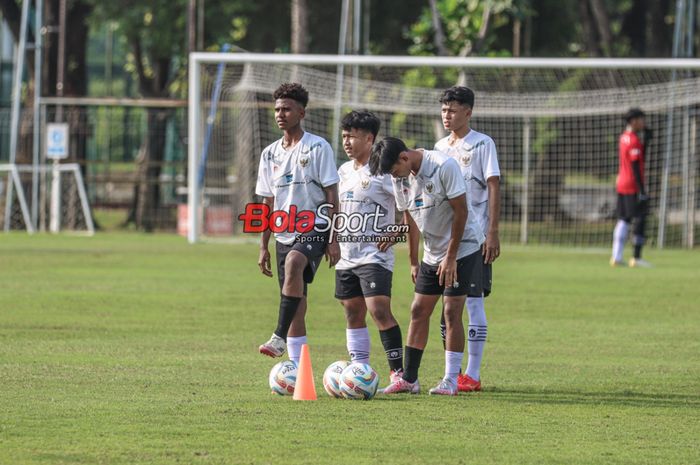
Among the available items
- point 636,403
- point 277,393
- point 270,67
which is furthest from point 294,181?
point 270,67

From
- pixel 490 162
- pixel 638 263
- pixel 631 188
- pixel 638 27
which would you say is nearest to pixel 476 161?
pixel 490 162

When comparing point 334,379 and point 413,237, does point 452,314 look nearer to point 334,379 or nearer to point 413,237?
point 413,237

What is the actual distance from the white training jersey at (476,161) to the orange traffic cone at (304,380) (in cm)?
178

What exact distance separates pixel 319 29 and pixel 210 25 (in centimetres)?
366

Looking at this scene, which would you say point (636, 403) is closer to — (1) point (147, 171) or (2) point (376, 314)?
(2) point (376, 314)

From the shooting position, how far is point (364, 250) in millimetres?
9820

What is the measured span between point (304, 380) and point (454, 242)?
53.3 inches

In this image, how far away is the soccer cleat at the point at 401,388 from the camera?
9.70 metres

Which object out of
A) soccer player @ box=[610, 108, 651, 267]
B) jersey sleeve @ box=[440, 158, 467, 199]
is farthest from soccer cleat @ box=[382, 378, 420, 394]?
soccer player @ box=[610, 108, 651, 267]

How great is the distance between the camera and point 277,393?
31.2 feet

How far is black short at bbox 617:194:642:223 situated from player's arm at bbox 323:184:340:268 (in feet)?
42.3

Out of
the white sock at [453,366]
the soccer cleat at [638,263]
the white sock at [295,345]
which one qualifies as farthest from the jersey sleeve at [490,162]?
the soccer cleat at [638,263]

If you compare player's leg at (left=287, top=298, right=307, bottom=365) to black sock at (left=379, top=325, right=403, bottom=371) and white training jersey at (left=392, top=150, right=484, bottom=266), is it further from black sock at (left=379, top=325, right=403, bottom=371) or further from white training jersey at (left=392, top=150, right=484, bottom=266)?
white training jersey at (left=392, top=150, right=484, bottom=266)

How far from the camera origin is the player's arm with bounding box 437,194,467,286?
9.40 metres
